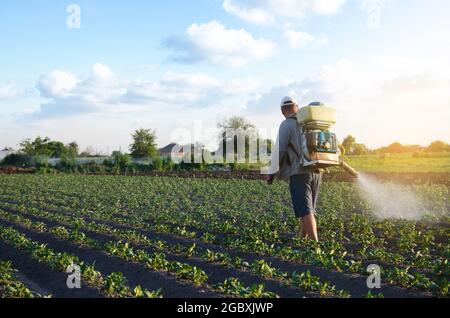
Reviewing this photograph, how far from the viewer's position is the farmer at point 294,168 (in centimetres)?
691

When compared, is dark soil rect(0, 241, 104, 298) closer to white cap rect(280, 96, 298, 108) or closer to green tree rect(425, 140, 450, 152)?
white cap rect(280, 96, 298, 108)

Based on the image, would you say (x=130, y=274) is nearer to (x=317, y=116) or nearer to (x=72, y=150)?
(x=317, y=116)

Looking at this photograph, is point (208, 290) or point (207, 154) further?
point (207, 154)

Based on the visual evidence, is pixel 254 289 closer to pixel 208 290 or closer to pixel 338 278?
pixel 208 290

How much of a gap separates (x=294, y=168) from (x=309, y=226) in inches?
32.7

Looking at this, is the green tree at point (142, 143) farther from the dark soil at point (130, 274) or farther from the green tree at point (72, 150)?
the dark soil at point (130, 274)

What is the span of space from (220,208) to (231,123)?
44.0 metres

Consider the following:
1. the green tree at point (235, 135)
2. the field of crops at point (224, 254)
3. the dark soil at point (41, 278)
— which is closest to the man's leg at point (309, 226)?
the field of crops at point (224, 254)

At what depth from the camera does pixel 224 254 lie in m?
6.57

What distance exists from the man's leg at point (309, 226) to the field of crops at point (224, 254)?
0.15 meters

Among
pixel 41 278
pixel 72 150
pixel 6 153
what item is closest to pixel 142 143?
pixel 72 150

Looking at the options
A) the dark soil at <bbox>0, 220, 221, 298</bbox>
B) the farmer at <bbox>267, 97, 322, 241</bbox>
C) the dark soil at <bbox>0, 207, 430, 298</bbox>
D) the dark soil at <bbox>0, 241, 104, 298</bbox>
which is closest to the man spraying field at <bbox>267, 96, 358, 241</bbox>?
the farmer at <bbox>267, 97, 322, 241</bbox>
